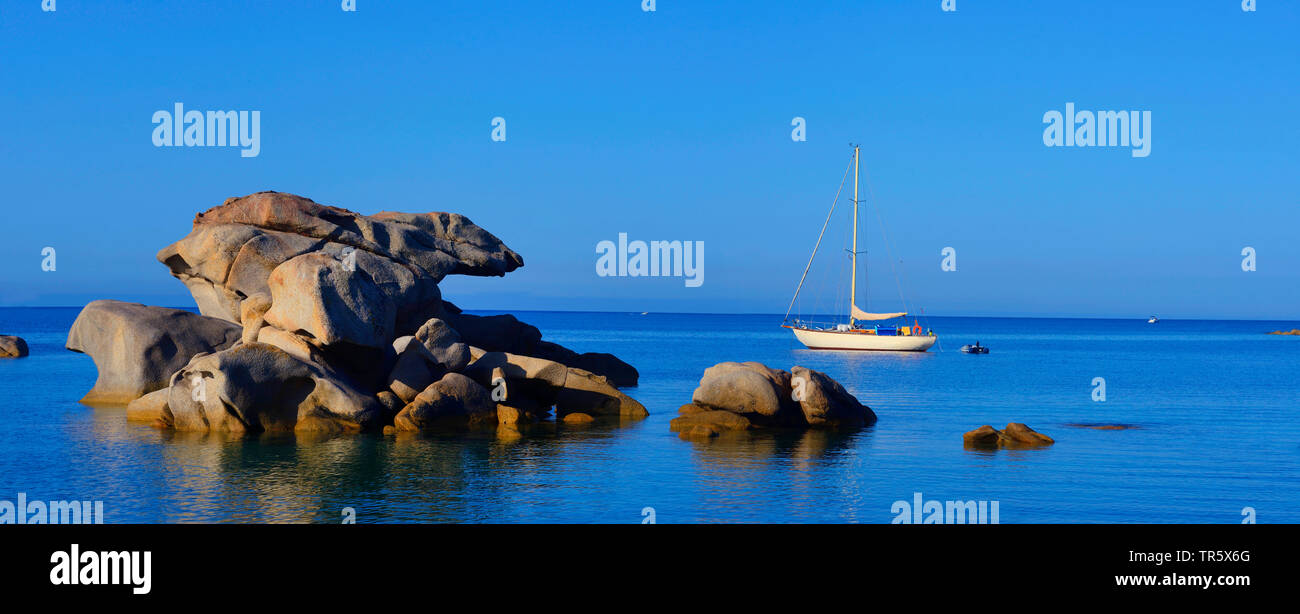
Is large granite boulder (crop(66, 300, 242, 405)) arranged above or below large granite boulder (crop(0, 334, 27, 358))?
above

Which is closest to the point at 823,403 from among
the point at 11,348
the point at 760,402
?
the point at 760,402

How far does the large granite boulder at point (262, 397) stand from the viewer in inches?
1084

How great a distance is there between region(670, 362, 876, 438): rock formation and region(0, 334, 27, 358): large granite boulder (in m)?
54.3

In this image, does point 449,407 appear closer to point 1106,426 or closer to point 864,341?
point 1106,426

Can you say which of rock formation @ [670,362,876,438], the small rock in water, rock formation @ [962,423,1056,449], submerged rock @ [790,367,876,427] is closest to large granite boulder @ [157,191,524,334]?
rock formation @ [670,362,876,438]

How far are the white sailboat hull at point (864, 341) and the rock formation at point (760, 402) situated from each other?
2203 inches

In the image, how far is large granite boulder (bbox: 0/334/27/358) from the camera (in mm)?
67812

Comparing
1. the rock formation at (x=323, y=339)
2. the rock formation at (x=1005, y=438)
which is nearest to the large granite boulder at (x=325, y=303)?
the rock formation at (x=323, y=339)

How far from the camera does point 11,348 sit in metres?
68.4

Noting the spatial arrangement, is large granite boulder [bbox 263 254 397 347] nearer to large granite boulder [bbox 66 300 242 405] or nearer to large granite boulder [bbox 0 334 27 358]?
large granite boulder [bbox 66 300 242 405]

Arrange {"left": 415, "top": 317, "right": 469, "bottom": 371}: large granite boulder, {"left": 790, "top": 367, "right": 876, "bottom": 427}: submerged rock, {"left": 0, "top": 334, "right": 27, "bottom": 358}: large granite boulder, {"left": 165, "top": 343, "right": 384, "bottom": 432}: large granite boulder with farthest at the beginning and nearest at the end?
{"left": 0, "top": 334, "right": 27, "bottom": 358}: large granite boulder < {"left": 415, "top": 317, "right": 469, "bottom": 371}: large granite boulder < {"left": 790, "top": 367, "right": 876, "bottom": 427}: submerged rock < {"left": 165, "top": 343, "right": 384, "bottom": 432}: large granite boulder

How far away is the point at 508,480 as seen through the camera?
21969 mm
